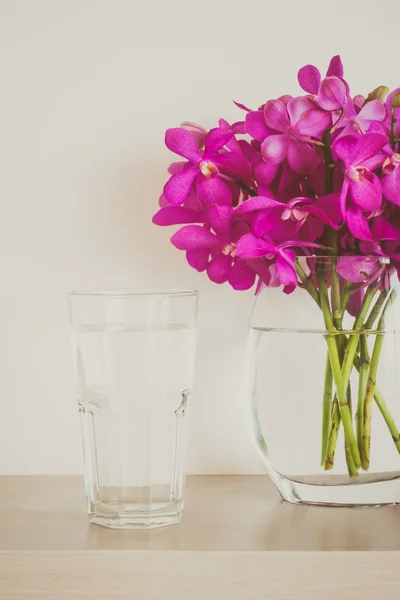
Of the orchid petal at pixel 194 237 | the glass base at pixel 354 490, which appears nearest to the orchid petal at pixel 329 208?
the orchid petal at pixel 194 237

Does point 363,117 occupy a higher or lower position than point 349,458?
higher

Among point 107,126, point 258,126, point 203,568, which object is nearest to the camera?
point 203,568

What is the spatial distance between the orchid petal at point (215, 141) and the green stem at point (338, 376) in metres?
0.15

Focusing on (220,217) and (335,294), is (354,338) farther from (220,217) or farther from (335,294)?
(220,217)

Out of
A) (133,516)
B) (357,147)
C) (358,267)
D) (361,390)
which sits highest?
(357,147)

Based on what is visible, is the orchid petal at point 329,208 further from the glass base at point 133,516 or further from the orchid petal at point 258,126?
the glass base at point 133,516

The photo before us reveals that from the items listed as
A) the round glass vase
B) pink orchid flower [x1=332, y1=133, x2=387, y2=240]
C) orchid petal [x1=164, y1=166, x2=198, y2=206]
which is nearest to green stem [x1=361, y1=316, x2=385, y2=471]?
the round glass vase

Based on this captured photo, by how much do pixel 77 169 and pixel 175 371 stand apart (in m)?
0.31

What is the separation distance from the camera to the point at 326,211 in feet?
2.22

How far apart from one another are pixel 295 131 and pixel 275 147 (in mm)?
22

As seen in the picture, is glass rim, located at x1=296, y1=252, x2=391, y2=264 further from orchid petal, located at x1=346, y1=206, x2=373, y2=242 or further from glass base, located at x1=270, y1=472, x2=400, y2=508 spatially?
glass base, located at x1=270, y1=472, x2=400, y2=508

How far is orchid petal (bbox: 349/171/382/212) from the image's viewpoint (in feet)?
2.15

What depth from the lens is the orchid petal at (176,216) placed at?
75 cm

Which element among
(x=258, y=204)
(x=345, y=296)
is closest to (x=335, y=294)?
(x=345, y=296)
